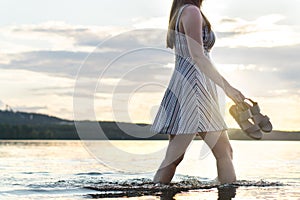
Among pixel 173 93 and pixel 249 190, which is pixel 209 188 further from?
pixel 173 93

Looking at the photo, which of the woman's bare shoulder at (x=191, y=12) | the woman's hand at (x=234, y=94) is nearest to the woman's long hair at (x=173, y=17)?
the woman's bare shoulder at (x=191, y=12)

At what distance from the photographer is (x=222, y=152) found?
25.7 feet

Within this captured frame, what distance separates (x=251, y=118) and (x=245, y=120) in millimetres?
73

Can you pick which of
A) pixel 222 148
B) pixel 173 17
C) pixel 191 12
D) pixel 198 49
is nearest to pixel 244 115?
pixel 222 148

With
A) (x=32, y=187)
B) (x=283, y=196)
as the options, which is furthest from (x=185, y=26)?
(x=32, y=187)

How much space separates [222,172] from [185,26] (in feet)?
6.09

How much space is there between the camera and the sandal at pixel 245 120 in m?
7.28

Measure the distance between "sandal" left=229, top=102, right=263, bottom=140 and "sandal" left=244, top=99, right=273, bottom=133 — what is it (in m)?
0.05

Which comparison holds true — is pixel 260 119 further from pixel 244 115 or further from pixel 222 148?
pixel 222 148

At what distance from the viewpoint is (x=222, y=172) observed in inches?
312

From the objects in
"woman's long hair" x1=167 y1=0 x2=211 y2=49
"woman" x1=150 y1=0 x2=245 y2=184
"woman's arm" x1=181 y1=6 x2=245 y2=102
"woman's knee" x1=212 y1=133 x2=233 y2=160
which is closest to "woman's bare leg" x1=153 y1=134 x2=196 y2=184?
"woman" x1=150 y1=0 x2=245 y2=184

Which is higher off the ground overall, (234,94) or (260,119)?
(234,94)

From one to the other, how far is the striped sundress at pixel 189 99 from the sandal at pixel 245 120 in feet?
1.16

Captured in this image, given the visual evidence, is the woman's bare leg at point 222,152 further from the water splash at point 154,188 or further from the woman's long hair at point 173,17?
the woman's long hair at point 173,17
